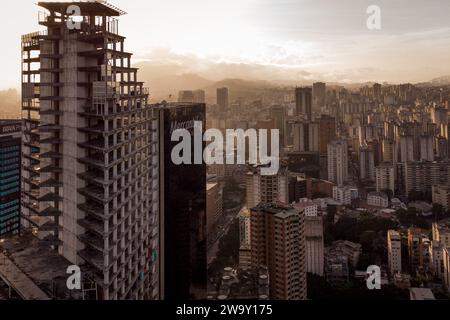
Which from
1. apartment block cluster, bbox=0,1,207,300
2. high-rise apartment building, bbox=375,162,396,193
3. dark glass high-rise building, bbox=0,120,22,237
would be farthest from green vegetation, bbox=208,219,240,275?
high-rise apartment building, bbox=375,162,396,193

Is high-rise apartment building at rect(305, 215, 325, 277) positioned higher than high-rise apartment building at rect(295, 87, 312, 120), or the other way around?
high-rise apartment building at rect(295, 87, 312, 120)

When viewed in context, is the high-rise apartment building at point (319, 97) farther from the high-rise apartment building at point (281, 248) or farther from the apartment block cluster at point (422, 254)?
the high-rise apartment building at point (281, 248)

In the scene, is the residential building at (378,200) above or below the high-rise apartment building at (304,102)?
below

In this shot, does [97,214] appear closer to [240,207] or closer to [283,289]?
[283,289]

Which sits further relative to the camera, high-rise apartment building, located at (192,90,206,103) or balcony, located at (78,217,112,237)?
high-rise apartment building, located at (192,90,206,103)

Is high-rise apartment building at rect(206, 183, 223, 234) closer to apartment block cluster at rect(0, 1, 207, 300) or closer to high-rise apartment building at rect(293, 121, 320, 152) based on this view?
high-rise apartment building at rect(293, 121, 320, 152)

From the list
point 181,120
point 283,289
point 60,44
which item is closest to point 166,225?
point 181,120

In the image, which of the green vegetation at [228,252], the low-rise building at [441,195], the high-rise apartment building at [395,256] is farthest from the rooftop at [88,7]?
the low-rise building at [441,195]
